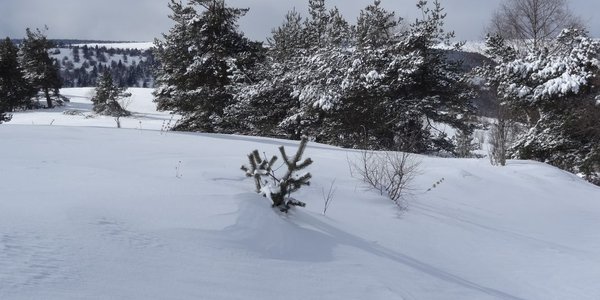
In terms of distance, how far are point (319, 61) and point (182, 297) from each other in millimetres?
13552

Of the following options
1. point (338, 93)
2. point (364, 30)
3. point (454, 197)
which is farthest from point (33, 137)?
point (364, 30)

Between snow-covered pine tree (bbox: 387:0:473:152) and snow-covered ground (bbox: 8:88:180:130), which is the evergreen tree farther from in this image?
snow-covered pine tree (bbox: 387:0:473:152)

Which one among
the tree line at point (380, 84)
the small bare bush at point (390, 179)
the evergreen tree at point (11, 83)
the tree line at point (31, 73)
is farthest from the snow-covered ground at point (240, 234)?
the tree line at point (31, 73)

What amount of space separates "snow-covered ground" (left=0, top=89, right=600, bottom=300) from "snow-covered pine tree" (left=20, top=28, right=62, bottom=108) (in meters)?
37.2

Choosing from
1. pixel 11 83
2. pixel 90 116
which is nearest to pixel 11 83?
pixel 11 83

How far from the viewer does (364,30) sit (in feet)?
55.2

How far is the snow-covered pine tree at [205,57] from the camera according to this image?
1652 centimetres

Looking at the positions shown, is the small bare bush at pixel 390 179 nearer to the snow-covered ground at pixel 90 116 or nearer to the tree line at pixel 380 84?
the tree line at pixel 380 84

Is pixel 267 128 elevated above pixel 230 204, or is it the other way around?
pixel 267 128

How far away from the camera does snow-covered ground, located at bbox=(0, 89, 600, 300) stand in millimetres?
2236

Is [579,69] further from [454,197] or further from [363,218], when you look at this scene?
[363,218]

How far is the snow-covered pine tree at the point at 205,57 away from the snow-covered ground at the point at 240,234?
10.4 meters

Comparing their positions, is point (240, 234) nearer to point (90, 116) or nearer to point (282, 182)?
point (282, 182)

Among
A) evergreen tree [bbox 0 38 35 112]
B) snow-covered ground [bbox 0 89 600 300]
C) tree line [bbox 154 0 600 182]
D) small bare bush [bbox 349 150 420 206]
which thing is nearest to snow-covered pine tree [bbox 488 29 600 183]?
tree line [bbox 154 0 600 182]
